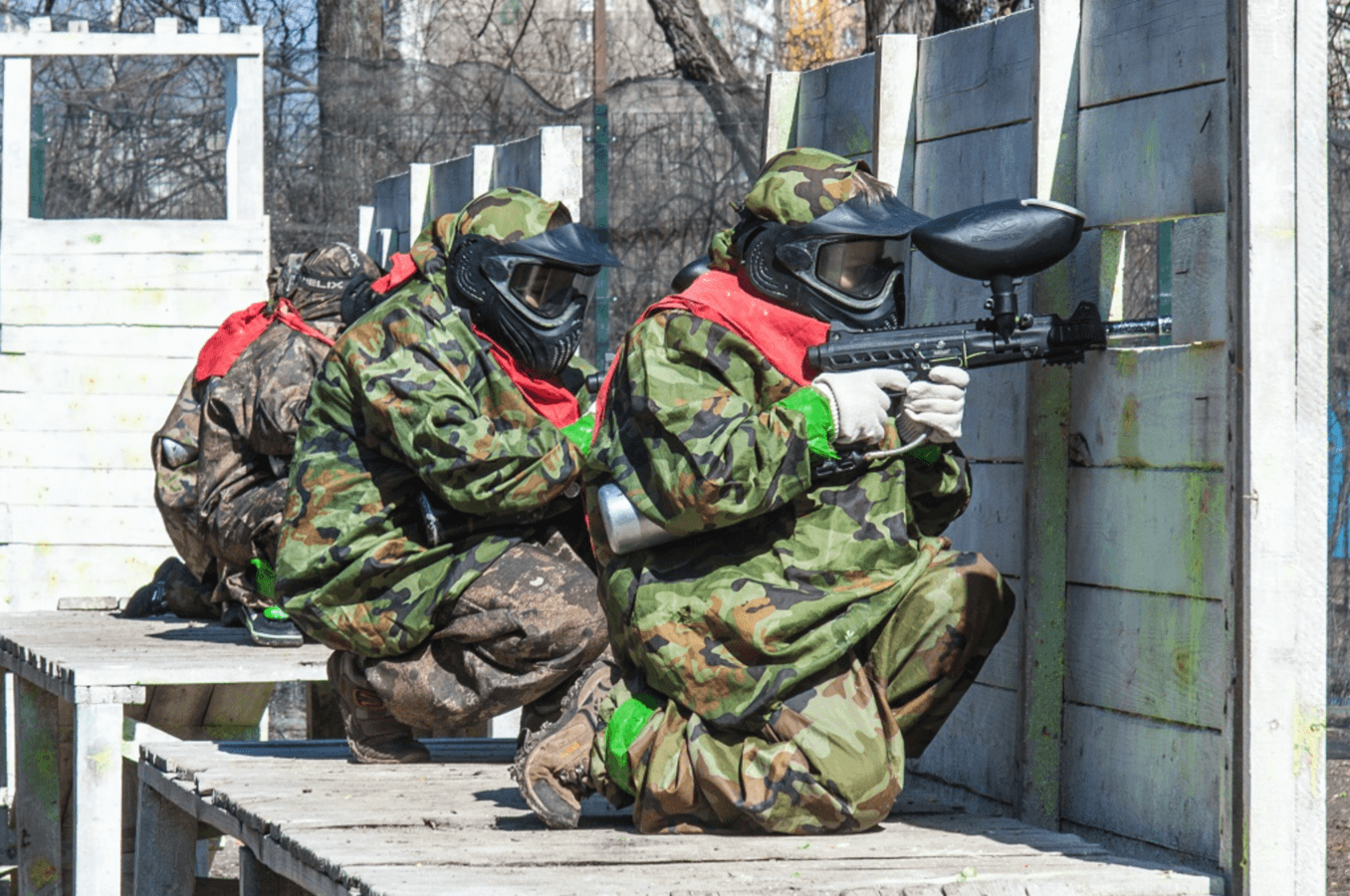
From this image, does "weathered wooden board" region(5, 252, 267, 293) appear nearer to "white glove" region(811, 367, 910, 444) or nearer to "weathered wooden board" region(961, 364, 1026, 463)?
"weathered wooden board" region(961, 364, 1026, 463)

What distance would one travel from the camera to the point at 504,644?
4625mm

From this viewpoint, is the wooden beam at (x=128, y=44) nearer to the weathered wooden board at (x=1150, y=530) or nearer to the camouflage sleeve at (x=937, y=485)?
the camouflage sleeve at (x=937, y=485)

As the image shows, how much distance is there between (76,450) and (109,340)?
58 cm

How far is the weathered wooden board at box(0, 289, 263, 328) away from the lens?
923 centimetres

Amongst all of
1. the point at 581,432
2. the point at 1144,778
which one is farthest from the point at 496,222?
the point at 1144,778

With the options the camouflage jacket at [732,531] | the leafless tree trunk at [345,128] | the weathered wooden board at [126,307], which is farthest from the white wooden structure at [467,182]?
the camouflage jacket at [732,531]

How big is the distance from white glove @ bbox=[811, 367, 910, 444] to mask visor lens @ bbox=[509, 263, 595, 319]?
1295 millimetres

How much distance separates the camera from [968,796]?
4344 millimetres

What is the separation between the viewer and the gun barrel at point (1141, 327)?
363 centimetres

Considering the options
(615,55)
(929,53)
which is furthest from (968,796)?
(615,55)

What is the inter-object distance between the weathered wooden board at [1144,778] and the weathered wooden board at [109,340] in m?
6.37

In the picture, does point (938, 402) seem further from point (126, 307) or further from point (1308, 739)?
point (126, 307)

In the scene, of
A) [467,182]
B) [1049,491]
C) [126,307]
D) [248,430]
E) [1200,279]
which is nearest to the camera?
[1200,279]

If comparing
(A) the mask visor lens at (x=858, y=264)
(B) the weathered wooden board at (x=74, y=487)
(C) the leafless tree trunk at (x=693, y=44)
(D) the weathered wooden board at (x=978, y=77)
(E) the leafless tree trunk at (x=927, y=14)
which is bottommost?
(B) the weathered wooden board at (x=74, y=487)
